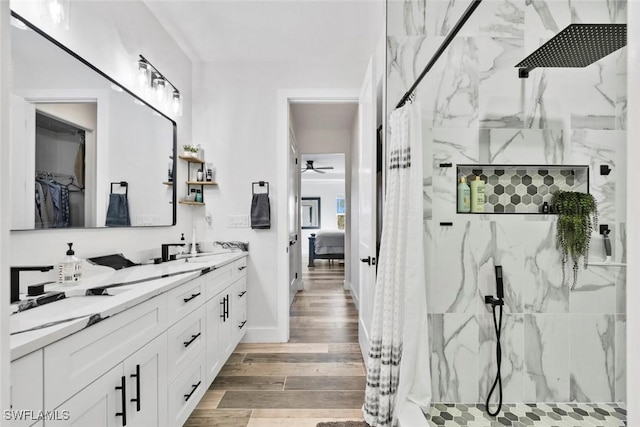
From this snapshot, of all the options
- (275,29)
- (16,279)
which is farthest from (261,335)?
(275,29)

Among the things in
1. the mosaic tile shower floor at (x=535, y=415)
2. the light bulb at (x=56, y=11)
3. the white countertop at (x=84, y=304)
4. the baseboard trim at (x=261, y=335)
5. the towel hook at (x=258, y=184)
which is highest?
the light bulb at (x=56, y=11)

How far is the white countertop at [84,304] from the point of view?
81 cm

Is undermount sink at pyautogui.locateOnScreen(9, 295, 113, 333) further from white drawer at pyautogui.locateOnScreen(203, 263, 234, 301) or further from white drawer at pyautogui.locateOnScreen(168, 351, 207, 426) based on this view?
white drawer at pyautogui.locateOnScreen(203, 263, 234, 301)

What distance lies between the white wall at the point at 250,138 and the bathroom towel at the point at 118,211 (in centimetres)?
100

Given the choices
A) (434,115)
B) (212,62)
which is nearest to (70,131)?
(212,62)

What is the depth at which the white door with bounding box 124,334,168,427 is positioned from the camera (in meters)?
1.18

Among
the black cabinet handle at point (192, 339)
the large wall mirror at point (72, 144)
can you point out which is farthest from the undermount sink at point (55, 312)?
the black cabinet handle at point (192, 339)

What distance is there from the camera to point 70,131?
5.04ft

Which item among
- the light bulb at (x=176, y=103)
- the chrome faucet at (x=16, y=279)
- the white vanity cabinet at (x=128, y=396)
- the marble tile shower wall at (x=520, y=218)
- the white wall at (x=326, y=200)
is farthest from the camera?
the white wall at (x=326, y=200)

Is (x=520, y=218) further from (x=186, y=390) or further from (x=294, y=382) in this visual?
(x=186, y=390)

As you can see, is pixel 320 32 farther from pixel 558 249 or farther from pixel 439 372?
pixel 439 372

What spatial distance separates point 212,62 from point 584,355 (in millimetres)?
3535

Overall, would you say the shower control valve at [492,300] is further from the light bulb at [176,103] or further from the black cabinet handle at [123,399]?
the light bulb at [176,103]
